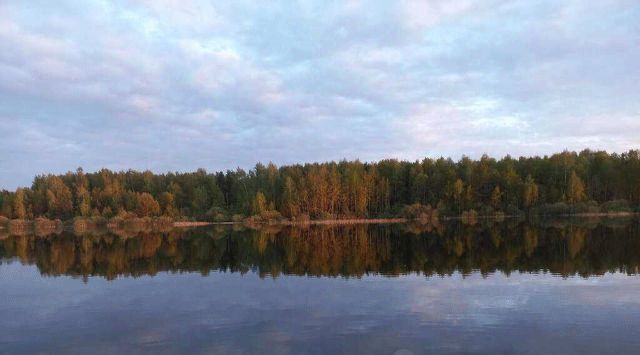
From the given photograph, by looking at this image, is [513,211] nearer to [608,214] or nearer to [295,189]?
[608,214]

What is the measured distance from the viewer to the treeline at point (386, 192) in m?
88.9

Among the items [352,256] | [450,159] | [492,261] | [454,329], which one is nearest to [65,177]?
[450,159]

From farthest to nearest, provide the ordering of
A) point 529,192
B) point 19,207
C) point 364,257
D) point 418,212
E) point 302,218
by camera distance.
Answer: point 19,207, point 302,218, point 418,212, point 529,192, point 364,257

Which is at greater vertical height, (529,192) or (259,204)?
(529,192)

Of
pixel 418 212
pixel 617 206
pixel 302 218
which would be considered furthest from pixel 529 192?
pixel 302 218

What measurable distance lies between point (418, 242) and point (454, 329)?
27.7 metres

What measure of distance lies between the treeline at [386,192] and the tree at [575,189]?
173 mm

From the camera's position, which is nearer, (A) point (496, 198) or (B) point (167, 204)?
(A) point (496, 198)

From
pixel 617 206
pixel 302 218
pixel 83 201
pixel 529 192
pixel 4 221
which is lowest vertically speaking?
pixel 302 218

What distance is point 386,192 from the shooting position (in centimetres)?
Result: 9662

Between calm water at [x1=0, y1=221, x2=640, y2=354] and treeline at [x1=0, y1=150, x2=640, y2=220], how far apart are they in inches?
2293

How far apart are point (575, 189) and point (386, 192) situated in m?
33.1

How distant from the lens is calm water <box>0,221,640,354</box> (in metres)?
13.4

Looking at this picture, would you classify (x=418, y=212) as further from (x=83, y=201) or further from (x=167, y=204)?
(x=83, y=201)
